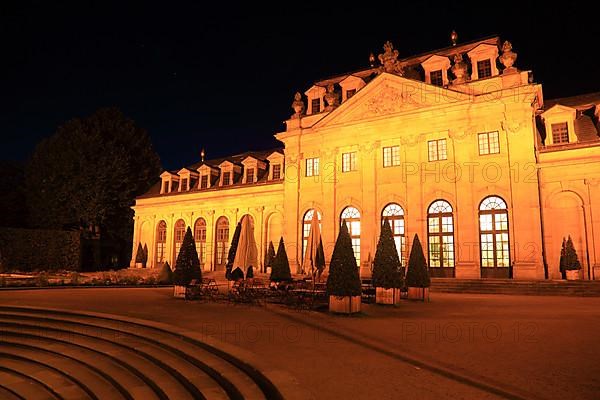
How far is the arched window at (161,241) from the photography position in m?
44.6

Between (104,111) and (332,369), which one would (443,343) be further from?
(104,111)

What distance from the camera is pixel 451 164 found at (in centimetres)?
2806

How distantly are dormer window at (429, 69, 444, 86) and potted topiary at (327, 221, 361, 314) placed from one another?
775 inches

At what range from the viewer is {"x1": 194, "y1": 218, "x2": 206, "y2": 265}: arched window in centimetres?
4134

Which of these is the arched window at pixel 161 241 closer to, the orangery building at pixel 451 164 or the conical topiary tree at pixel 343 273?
the orangery building at pixel 451 164

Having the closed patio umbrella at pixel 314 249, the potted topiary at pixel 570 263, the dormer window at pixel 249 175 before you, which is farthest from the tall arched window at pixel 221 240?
the potted topiary at pixel 570 263

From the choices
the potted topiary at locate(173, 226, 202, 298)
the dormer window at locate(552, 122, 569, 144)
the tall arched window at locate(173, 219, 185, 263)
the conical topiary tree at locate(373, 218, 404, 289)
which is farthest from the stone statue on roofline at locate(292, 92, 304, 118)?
the conical topiary tree at locate(373, 218, 404, 289)

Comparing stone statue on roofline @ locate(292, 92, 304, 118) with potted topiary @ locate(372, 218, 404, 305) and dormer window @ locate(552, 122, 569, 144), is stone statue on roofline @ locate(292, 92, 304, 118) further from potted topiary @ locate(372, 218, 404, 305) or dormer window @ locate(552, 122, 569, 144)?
potted topiary @ locate(372, 218, 404, 305)

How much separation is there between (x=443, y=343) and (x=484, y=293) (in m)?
14.8

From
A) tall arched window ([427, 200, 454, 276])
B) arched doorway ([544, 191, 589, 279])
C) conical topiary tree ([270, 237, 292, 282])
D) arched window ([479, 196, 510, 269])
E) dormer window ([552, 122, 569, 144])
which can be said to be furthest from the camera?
tall arched window ([427, 200, 454, 276])

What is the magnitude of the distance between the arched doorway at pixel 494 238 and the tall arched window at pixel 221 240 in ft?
72.7

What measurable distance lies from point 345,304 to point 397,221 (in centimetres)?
1666

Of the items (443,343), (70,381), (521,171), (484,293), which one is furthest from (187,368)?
(521,171)

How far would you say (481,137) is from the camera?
2759 centimetres
